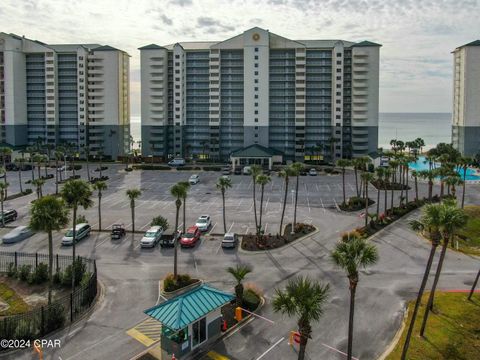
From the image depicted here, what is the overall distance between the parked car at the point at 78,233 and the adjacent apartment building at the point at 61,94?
8516 centimetres

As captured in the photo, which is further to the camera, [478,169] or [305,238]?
[478,169]

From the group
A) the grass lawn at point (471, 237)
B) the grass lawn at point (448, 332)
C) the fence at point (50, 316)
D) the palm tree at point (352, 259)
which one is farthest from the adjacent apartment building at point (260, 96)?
the palm tree at point (352, 259)

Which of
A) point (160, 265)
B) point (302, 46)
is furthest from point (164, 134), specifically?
point (160, 265)

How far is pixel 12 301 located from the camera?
108ft

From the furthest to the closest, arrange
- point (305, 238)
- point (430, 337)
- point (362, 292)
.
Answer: point (305, 238) → point (362, 292) → point (430, 337)

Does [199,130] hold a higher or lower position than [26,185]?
higher

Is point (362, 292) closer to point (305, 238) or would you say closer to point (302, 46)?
point (305, 238)

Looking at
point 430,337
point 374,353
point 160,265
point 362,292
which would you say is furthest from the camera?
point 160,265

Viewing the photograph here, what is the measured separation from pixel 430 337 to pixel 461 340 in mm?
1746

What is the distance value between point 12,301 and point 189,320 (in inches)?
629

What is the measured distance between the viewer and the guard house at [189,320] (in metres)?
25.0

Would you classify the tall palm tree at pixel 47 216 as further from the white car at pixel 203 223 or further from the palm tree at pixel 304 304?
the white car at pixel 203 223

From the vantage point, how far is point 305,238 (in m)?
50.1

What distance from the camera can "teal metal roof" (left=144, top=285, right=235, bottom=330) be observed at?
2511 centimetres
